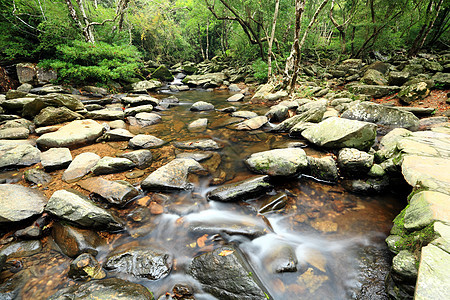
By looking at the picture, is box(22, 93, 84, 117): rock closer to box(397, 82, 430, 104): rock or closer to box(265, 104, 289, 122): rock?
box(265, 104, 289, 122): rock

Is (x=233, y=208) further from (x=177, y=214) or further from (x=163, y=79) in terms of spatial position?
(x=163, y=79)

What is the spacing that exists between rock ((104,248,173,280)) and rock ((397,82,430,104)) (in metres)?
9.94

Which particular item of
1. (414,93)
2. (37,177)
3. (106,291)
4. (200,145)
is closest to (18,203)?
(37,177)

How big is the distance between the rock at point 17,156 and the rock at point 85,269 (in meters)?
3.34

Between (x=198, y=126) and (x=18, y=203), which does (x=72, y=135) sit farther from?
(x=198, y=126)

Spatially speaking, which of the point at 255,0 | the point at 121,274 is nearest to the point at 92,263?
the point at 121,274

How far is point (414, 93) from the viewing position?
726cm

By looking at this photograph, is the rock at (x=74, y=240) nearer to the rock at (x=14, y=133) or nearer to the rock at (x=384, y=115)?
the rock at (x=14, y=133)

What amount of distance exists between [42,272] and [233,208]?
2516mm

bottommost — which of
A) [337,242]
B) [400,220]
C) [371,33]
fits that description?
[337,242]

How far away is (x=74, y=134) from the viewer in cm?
504

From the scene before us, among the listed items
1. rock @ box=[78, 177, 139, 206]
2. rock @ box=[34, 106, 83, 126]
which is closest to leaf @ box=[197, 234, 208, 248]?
rock @ box=[78, 177, 139, 206]

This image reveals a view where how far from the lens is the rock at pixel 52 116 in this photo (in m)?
5.68

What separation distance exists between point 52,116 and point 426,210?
8520 millimetres
